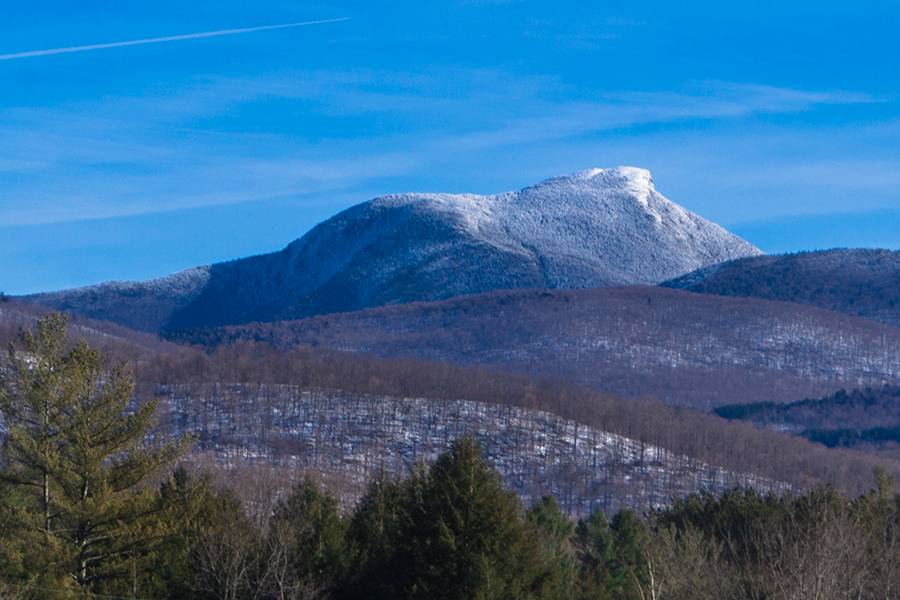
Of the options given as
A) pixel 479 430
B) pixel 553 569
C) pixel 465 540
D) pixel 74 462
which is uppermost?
pixel 74 462

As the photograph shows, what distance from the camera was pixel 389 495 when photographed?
5122 cm

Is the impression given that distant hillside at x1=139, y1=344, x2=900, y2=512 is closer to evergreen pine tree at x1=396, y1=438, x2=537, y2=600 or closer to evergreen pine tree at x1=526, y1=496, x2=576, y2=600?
evergreen pine tree at x1=526, y1=496, x2=576, y2=600

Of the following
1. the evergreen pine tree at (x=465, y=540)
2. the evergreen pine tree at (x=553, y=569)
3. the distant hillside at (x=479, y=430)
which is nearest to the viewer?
the evergreen pine tree at (x=465, y=540)

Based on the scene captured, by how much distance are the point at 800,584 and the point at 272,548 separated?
17.6 m

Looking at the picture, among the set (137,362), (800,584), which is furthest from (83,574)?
(137,362)

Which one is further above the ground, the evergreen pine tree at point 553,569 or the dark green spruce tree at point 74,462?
the dark green spruce tree at point 74,462

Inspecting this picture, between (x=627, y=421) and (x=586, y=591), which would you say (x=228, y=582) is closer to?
(x=586, y=591)

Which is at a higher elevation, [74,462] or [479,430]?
[74,462]

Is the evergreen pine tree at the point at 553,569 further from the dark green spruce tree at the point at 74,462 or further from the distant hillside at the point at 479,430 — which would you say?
the distant hillside at the point at 479,430

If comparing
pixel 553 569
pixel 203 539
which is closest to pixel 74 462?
pixel 203 539

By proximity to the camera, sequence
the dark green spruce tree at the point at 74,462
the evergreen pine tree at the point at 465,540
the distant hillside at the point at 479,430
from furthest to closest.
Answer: the distant hillside at the point at 479,430
the dark green spruce tree at the point at 74,462
the evergreen pine tree at the point at 465,540

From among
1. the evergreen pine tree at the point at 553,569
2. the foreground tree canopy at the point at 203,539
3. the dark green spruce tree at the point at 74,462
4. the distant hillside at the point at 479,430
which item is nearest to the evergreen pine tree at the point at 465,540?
the foreground tree canopy at the point at 203,539

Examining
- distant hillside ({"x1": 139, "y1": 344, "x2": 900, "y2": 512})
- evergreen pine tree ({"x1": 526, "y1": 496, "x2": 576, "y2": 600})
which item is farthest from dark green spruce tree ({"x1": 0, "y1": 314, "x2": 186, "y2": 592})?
distant hillside ({"x1": 139, "y1": 344, "x2": 900, "y2": 512})

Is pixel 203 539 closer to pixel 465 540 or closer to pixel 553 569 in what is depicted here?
pixel 465 540
